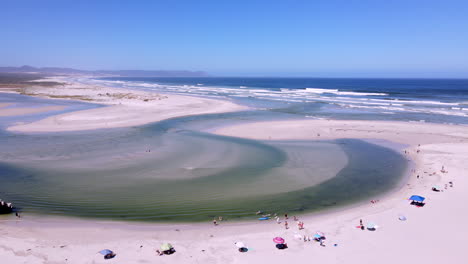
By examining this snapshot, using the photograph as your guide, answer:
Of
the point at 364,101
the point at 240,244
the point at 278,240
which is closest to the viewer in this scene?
the point at 240,244

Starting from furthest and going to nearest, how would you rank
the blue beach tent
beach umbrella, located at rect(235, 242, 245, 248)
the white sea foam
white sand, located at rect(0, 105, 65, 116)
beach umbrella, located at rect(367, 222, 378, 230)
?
the white sea foam < white sand, located at rect(0, 105, 65, 116) < the blue beach tent < beach umbrella, located at rect(367, 222, 378, 230) < beach umbrella, located at rect(235, 242, 245, 248)

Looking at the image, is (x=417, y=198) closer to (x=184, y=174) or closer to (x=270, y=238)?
(x=270, y=238)

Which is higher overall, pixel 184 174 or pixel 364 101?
pixel 364 101

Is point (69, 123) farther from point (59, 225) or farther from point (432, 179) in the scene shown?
point (432, 179)

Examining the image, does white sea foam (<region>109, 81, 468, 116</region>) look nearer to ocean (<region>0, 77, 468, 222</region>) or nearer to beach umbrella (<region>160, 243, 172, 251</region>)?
ocean (<region>0, 77, 468, 222</region>)

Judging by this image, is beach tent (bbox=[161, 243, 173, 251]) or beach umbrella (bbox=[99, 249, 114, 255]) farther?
beach tent (bbox=[161, 243, 173, 251])

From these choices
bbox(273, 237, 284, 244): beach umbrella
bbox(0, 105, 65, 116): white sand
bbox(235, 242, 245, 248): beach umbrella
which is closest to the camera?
bbox(235, 242, 245, 248): beach umbrella

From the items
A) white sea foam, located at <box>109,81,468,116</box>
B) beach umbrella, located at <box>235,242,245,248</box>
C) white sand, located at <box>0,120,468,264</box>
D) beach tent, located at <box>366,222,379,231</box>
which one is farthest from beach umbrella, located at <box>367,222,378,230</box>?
white sea foam, located at <box>109,81,468,116</box>

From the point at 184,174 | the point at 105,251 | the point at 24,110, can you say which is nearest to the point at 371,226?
the point at 105,251

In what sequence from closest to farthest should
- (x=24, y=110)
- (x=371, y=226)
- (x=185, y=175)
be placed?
(x=371, y=226) → (x=185, y=175) → (x=24, y=110)
